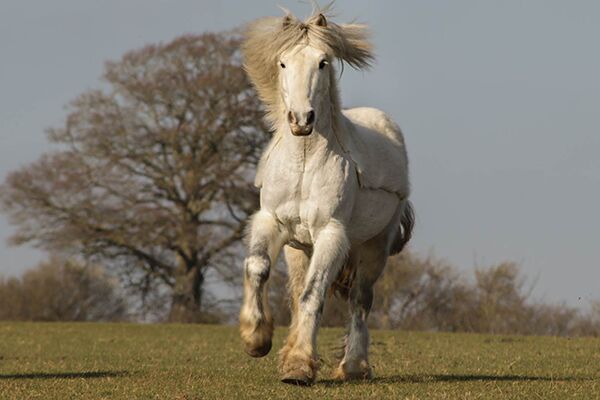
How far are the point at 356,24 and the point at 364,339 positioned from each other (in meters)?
2.87

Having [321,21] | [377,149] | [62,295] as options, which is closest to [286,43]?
[321,21]

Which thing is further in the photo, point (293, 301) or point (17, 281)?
point (17, 281)

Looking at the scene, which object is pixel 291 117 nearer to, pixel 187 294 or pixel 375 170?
pixel 375 170

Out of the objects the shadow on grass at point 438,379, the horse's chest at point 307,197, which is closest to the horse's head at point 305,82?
the horse's chest at point 307,197

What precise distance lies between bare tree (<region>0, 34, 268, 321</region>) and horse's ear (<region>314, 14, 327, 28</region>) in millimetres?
30088

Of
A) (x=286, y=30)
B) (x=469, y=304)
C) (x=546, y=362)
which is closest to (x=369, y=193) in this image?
(x=286, y=30)

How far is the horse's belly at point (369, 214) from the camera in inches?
377

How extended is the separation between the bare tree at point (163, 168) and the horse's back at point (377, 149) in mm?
28478

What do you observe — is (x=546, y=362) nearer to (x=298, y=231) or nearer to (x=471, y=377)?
(x=471, y=377)

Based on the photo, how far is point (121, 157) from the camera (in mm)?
40438

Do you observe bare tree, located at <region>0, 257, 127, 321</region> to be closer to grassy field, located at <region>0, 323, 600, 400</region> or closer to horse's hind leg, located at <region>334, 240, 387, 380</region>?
grassy field, located at <region>0, 323, 600, 400</region>

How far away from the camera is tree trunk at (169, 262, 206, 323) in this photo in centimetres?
3966

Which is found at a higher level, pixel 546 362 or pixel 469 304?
pixel 469 304

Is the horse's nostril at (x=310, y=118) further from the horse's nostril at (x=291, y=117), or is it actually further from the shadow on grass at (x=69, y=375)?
the shadow on grass at (x=69, y=375)
